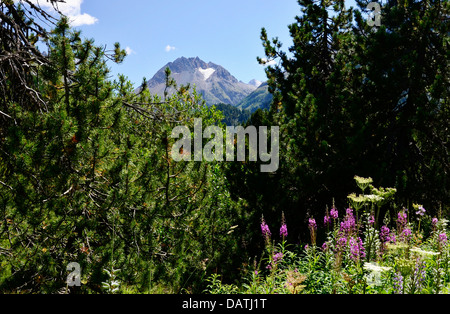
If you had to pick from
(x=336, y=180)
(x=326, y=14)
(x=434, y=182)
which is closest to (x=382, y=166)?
(x=336, y=180)

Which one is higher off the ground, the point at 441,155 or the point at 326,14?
the point at 326,14

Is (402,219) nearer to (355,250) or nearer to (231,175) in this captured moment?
(355,250)

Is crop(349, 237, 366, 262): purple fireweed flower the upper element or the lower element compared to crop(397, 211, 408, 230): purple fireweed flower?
lower

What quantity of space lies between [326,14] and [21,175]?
819 cm

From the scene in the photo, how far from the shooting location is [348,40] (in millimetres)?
7164

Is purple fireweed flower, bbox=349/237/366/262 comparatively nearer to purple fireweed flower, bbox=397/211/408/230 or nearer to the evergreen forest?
the evergreen forest

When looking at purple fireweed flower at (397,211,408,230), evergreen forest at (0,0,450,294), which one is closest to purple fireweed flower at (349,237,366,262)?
evergreen forest at (0,0,450,294)

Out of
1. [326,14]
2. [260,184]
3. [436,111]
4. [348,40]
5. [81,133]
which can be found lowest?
[260,184]

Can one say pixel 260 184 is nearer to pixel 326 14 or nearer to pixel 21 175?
pixel 21 175

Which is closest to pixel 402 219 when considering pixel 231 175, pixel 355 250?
pixel 355 250

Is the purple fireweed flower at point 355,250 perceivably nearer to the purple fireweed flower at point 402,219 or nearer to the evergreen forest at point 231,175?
the evergreen forest at point 231,175

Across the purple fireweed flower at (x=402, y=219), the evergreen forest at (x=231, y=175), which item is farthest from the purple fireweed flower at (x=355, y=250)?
the purple fireweed flower at (x=402, y=219)

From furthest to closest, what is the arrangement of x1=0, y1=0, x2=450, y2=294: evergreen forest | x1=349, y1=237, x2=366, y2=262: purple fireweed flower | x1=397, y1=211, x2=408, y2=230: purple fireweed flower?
x1=397, y1=211, x2=408, y2=230: purple fireweed flower < x1=349, y1=237, x2=366, y2=262: purple fireweed flower < x1=0, y1=0, x2=450, y2=294: evergreen forest
